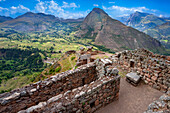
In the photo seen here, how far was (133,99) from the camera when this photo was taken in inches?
317

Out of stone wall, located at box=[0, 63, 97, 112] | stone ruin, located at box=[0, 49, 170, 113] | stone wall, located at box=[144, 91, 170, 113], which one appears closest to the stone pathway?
stone ruin, located at box=[0, 49, 170, 113]

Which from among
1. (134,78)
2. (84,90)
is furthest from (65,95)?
(134,78)

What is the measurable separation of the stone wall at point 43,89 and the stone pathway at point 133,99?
3400 mm

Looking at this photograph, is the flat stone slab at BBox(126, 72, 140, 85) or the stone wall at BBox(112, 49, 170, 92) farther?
the flat stone slab at BBox(126, 72, 140, 85)

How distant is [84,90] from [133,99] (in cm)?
532

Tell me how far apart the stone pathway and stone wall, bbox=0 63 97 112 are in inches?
134

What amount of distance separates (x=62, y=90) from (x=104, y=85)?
423 centimetres

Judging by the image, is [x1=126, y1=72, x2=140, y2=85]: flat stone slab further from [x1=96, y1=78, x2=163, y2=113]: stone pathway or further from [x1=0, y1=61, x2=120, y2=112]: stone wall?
[x1=0, y1=61, x2=120, y2=112]: stone wall

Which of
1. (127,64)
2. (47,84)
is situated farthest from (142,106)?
(47,84)

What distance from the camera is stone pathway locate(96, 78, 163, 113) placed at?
702cm

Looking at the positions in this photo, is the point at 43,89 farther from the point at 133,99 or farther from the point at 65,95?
the point at 133,99

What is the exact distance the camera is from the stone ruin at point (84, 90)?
17.1 feet

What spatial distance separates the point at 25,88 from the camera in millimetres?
7043

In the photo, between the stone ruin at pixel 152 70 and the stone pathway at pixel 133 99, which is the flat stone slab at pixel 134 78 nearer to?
the stone ruin at pixel 152 70
